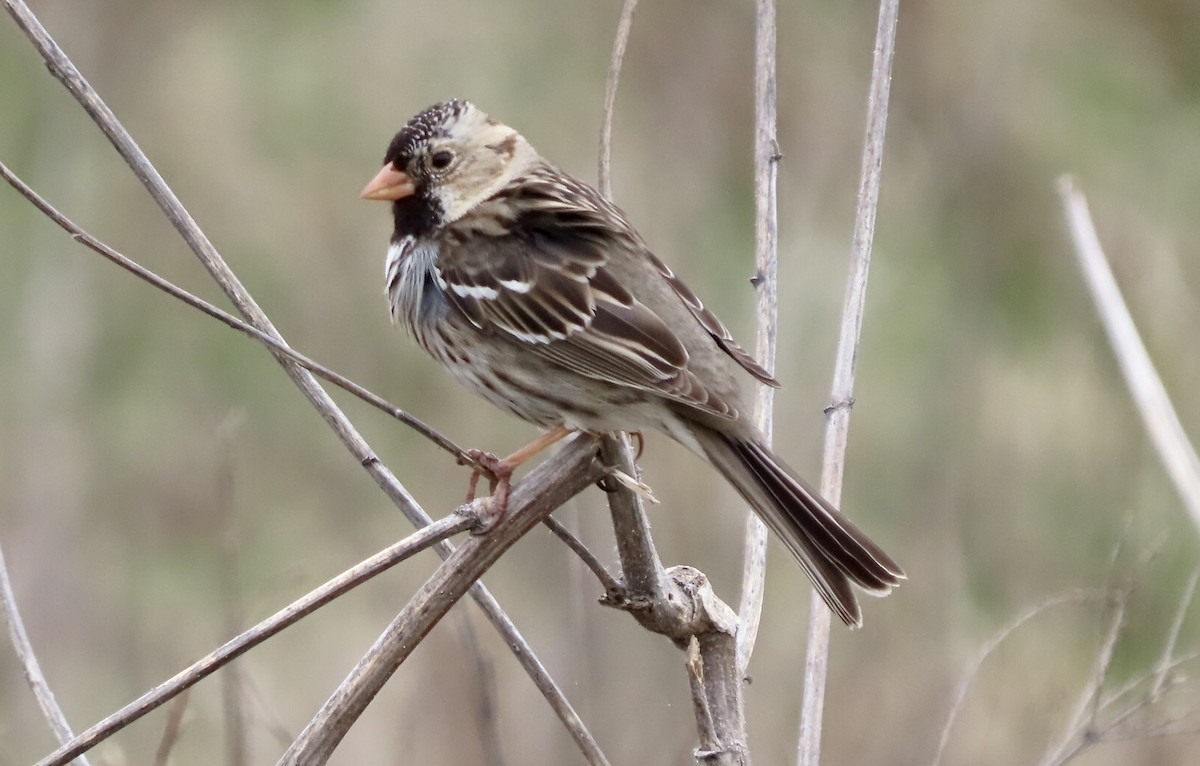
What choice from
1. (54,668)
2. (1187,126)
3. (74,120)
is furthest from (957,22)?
(54,668)

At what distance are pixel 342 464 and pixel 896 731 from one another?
323cm

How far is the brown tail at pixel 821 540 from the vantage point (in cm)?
244

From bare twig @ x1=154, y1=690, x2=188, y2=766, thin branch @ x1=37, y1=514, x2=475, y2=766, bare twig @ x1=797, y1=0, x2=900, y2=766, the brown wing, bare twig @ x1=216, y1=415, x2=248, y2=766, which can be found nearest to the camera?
thin branch @ x1=37, y1=514, x2=475, y2=766

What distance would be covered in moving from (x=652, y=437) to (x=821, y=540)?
228cm

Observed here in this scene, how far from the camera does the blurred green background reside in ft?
14.0

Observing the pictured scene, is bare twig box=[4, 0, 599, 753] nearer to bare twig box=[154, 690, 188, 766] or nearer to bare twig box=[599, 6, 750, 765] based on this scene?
bare twig box=[599, 6, 750, 765]

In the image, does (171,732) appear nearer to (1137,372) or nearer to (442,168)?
(442,168)

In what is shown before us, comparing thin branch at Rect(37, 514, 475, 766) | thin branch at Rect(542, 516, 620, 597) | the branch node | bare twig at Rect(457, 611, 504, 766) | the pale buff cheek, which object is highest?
the pale buff cheek

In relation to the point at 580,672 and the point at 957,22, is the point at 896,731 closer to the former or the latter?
the point at 580,672

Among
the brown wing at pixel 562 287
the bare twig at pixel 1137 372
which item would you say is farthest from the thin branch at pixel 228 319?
the bare twig at pixel 1137 372

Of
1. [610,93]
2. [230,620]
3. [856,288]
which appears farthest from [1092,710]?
[230,620]

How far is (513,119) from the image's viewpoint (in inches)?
259

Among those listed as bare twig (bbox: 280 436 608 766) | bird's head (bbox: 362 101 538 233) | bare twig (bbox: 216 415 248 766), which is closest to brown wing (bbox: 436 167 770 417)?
bird's head (bbox: 362 101 538 233)

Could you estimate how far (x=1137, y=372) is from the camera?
221cm
